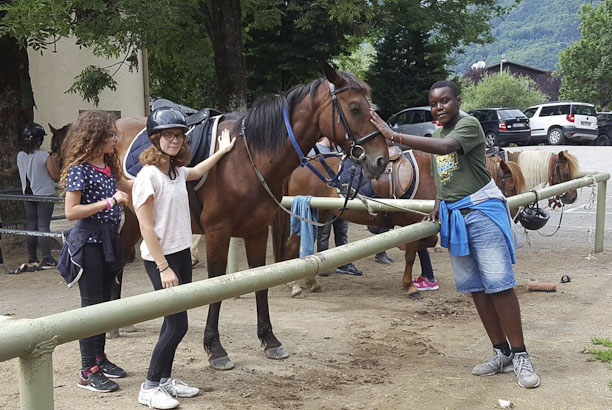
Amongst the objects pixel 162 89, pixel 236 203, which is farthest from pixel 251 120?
pixel 162 89

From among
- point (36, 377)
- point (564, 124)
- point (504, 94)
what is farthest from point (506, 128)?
point (504, 94)

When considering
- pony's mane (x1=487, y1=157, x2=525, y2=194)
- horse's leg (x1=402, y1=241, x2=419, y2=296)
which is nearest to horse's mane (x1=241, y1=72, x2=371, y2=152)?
horse's leg (x1=402, y1=241, x2=419, y2=296)

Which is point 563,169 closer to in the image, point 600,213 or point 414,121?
point 600,213

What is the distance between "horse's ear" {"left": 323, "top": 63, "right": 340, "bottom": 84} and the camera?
14.4ft

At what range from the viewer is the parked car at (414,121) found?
76.2 ft

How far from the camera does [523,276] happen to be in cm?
773

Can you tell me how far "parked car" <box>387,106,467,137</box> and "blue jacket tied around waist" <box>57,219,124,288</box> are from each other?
19.5m

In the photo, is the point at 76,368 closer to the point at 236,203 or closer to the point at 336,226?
the point at 236,203

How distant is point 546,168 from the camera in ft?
28.9

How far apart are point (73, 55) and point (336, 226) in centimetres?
1308

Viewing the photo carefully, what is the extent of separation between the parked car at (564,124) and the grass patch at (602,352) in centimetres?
2552

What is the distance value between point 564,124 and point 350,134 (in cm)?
2681

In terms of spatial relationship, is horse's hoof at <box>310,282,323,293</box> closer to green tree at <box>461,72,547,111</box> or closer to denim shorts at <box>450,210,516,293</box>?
denim shorts at <box>450,210,516,293</box>

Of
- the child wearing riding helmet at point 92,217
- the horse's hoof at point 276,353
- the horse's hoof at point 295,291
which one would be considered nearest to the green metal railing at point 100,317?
the child wearing riding helmet at point 92,217
